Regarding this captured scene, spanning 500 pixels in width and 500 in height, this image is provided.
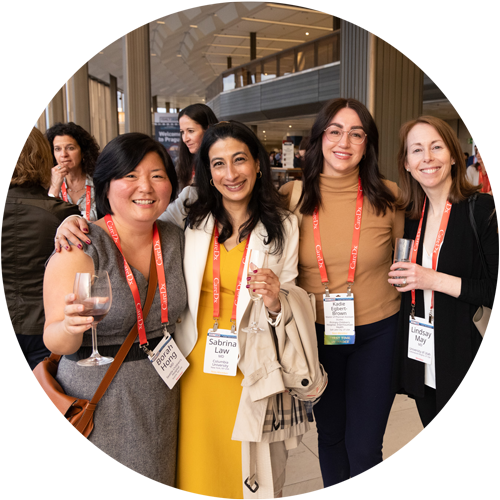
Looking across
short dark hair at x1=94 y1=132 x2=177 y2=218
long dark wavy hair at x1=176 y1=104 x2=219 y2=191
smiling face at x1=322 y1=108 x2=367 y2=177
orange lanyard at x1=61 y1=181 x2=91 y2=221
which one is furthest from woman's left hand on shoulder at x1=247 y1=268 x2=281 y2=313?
orange lanyard at x1=61 y1=181 x2=91 y2=221

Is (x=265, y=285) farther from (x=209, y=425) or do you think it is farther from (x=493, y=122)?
(x=493, y=122)

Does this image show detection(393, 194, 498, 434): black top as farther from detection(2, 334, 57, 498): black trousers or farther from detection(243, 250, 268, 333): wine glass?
detection(2, 334, 57, 498): black trousers

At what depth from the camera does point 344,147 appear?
1.95m

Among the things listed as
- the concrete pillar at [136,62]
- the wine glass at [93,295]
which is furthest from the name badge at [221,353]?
the concrete pillar at [136,62]

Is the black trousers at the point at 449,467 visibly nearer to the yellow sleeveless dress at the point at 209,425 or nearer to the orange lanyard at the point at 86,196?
the yellow sleeveless dress at the point at 209,425

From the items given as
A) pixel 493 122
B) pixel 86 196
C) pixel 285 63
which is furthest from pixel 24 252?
pixel 493 122

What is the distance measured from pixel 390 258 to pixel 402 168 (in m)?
0.40

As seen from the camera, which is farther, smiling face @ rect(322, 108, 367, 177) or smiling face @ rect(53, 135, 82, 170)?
smiling face @ rect(53, 135, 82, 170)

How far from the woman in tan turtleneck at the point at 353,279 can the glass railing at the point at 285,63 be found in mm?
13266

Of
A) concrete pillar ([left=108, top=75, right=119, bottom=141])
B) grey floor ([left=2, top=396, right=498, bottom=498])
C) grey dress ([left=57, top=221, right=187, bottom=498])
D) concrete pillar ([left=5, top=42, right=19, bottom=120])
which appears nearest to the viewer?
grey dress ([left=57, top=221, right=187, bottom=498])

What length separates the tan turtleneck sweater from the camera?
1963 mm

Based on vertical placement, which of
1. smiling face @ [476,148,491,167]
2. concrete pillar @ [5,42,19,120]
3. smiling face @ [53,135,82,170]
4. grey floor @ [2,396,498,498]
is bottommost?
grey floor @ [2,396,498,498]

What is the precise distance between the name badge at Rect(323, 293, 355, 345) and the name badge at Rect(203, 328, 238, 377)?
44 centimetres

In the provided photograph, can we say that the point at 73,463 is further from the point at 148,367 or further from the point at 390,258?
the point at 390,258
